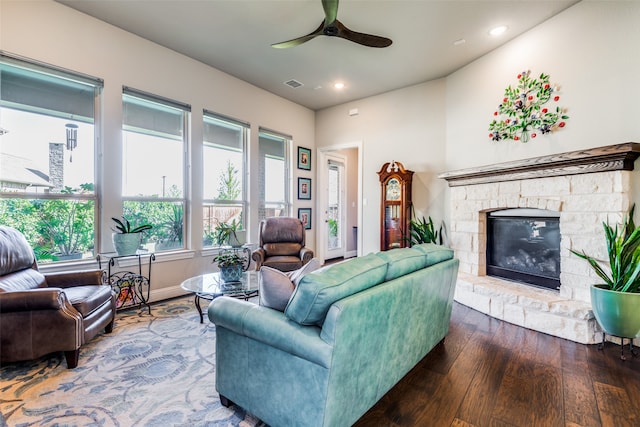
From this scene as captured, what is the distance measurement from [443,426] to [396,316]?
60cm

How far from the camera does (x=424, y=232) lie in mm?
4281

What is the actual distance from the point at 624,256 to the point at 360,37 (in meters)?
2.87

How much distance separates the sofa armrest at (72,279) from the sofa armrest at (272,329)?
1.75 meters

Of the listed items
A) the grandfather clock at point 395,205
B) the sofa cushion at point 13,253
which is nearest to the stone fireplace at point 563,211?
the grandfather clock at point 395,205

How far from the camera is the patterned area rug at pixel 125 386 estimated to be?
5.29 ft

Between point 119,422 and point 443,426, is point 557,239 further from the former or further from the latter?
point 119,422

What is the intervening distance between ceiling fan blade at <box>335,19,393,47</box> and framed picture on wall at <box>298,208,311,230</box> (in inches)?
133

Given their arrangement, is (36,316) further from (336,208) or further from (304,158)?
(336,208)

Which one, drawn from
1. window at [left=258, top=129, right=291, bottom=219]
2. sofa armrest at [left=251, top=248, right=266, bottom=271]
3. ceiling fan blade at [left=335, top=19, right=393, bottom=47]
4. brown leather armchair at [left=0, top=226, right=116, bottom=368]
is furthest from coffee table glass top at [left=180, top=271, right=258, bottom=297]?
ceiling fan blade at [left=335, top=19, right=393, bottom=47]

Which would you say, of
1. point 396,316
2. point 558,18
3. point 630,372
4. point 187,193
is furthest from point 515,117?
point 187,193

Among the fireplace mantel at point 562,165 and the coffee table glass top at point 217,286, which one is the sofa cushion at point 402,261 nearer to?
the coffee table glass top at point 217,286

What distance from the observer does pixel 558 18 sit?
297 centimetres

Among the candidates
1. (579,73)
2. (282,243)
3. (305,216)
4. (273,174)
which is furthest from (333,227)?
(579,73)

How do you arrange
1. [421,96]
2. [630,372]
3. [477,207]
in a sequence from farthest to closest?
[421,96], [477,207], [630,372]
